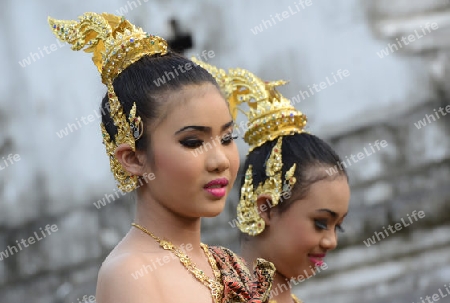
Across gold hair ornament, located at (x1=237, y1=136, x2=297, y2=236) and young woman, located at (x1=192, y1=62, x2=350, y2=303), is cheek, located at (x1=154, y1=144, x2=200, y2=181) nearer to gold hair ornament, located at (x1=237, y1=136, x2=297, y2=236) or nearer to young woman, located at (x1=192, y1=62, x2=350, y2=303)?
young woman, located at (x1=192, y1=62, x2=350, y2=303)

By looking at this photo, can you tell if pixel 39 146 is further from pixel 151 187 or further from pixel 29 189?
pixel 151 187

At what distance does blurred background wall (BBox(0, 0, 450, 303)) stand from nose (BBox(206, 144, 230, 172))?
12.7ft

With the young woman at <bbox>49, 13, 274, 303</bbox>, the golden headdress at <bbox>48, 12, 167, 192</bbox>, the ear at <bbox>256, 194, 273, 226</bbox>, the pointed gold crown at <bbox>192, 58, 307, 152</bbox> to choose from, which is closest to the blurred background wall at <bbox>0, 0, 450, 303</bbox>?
the pointed gold crown at <bbox>192, 58, 307, 152</bbox>

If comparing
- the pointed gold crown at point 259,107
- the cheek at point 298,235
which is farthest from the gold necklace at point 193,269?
the pointed gold crown at point 259,107

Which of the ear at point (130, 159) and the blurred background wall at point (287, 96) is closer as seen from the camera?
the ear at point (130, 159)

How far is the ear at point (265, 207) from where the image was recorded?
11.6ft

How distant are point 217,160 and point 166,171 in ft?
0.44

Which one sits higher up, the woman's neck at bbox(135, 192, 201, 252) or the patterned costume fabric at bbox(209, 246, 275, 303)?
the woman's neck at bbox(135, 192, 201, 252)

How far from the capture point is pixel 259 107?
12.2 feet

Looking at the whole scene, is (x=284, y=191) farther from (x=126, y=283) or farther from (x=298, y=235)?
(x=126, y=283)

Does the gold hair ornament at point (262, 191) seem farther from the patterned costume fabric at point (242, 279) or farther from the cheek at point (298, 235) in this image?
the patterned costume fabric at point (242, 279)

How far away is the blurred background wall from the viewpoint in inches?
247

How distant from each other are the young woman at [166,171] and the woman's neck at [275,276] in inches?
34.0

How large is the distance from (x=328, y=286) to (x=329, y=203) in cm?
286
